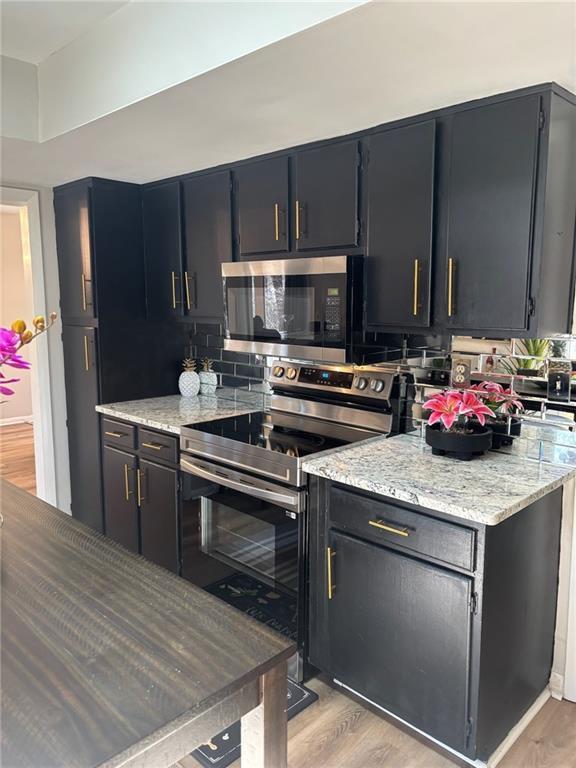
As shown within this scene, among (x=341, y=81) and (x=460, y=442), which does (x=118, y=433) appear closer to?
(x=460, y=442)

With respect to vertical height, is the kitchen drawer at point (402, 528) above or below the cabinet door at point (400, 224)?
below

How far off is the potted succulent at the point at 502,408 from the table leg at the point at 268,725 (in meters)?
1.48

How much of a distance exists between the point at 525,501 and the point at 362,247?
1.17 meters

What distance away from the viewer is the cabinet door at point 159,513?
2807 mm

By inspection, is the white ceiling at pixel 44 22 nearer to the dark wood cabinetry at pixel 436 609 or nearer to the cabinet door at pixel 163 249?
the cabinet door at pixel 163 249

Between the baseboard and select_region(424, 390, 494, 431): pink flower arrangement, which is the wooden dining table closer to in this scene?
select_region(424, 390, 494, 431): pink flower arrangement

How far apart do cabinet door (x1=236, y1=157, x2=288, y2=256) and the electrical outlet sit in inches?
35.9

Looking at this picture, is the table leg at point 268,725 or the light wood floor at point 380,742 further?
the light wood floor at point 380,742

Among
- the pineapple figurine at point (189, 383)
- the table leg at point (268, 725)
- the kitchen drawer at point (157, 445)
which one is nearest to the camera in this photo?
the table leg at point (268, 725)

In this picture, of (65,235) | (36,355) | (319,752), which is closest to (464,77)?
(319,752)

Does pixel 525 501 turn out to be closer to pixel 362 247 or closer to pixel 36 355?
pixel 362 247

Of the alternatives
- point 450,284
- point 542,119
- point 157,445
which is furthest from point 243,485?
point 542,119

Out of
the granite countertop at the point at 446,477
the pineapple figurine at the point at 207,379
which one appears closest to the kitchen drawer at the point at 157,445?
the pineapple figurine at the point at 207,379

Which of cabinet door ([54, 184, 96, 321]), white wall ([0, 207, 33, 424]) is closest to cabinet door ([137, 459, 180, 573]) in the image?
cabinet door ([54, 184, 96, 321])
